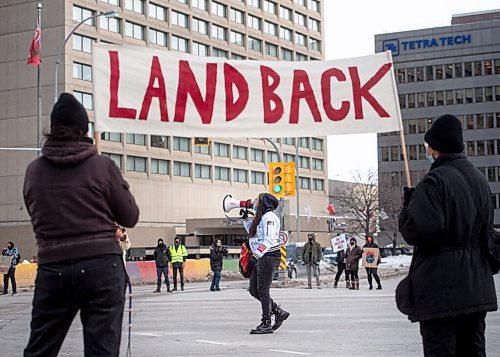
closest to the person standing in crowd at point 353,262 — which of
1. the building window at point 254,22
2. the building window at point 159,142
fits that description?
the building window at point 159,142

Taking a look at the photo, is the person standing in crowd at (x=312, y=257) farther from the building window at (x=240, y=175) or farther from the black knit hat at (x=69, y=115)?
the building window at (x=240, y=175)

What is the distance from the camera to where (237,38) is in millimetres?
84875

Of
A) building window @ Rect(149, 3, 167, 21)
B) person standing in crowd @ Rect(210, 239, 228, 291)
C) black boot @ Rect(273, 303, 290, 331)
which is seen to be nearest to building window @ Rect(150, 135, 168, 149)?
building window @ Rect(149, 3, 167, 21)

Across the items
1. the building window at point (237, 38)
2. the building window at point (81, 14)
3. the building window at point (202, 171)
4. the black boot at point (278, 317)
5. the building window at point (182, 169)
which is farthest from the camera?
the building window at point (237, 38)

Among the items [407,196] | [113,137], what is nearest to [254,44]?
[113,137]

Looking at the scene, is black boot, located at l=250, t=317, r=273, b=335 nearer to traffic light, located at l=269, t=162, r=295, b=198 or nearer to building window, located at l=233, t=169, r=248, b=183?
traffic light, located at l=269, t=162, r=295, b=198

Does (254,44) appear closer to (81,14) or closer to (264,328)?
(81,14)

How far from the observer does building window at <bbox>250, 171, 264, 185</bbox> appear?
3413 inches

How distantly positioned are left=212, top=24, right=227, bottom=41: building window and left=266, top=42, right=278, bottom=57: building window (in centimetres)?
682

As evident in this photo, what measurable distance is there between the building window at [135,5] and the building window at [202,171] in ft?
44.8

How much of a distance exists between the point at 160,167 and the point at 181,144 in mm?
3312

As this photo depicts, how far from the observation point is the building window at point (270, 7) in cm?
8888

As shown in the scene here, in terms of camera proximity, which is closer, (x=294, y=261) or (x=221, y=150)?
(x=294, y=261)

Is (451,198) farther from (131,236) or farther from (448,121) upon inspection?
(131,236)
